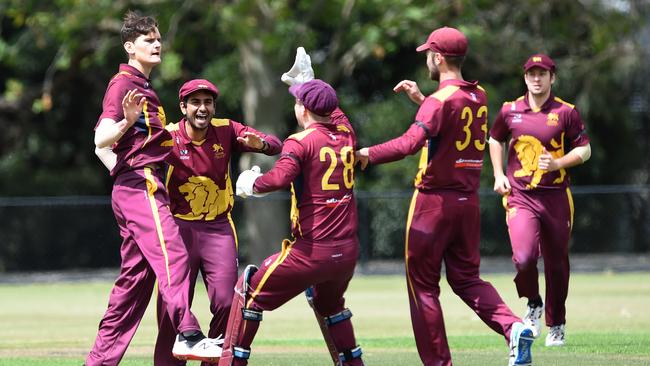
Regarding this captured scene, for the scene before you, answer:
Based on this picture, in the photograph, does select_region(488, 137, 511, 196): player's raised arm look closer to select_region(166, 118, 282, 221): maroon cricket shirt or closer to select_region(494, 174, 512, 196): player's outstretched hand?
select_region(494, 174, 512, 196): player's outstretched hand

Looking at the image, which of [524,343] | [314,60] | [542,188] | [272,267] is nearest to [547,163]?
[542,188]

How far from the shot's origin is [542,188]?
1127 centimetres

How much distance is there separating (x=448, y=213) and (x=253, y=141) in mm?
1448

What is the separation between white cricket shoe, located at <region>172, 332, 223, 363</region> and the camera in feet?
26.5

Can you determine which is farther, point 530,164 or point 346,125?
point 530,164

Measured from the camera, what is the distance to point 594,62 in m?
27.3

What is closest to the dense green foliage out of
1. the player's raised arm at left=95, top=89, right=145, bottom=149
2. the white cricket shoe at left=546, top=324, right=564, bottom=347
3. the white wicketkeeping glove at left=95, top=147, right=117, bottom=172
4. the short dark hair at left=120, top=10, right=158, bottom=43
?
the white cricket shoe at left=546, top=324, right=564, bottom=347

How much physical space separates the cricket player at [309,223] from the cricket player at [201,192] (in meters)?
0.59

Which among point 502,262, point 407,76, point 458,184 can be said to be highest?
point 407,76

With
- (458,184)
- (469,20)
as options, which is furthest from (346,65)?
(458,184)

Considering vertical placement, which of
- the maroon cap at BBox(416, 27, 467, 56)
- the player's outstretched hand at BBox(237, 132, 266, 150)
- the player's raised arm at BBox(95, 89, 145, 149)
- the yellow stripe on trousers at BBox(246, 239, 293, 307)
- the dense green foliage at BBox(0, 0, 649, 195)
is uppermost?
the dense green foliage at BBox(0, 0, 649, 195)

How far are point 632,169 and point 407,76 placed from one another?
601cm

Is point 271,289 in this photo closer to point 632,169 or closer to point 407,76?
point 407,76

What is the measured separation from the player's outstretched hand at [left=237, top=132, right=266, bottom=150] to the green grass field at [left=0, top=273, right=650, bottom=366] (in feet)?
6.57
